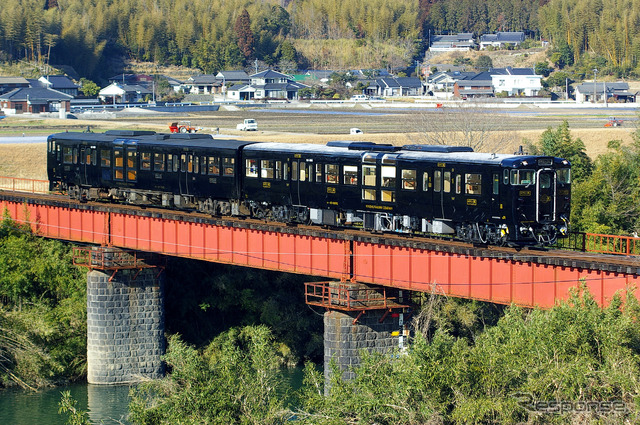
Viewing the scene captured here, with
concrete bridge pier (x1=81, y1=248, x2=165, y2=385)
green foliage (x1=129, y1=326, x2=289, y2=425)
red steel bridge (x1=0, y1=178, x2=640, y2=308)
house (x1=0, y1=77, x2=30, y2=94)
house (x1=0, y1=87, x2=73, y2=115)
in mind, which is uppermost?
house (x1=0, y1=77, x2=30, y2=94)

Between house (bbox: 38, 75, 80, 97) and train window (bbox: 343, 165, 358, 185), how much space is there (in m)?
143

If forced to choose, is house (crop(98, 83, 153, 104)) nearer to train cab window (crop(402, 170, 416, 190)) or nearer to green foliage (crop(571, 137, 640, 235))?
green foliage (crop(571, 137, 640, 235))

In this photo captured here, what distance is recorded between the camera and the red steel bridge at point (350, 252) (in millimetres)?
34316

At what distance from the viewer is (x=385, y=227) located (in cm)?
4203

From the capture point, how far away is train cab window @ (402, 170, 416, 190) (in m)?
39.9

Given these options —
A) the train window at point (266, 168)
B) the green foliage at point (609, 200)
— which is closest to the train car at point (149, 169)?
the train window at point (266, 168)

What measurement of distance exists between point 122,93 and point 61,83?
36.3 feet

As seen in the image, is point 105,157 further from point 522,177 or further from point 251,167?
point 522,177

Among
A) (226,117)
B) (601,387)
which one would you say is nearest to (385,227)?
(601,387)

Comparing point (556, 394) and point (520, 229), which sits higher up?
point (520, 229)

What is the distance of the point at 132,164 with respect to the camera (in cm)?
5156

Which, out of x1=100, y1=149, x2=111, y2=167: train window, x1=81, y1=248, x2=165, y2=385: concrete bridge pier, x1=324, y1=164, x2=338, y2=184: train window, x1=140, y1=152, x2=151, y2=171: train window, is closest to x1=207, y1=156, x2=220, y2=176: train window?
x1=140, y1=152, x2=151, y2=171: train window

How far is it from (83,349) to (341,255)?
16312 mm

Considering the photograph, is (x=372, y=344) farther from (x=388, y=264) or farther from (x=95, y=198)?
(x=95, y=198)
